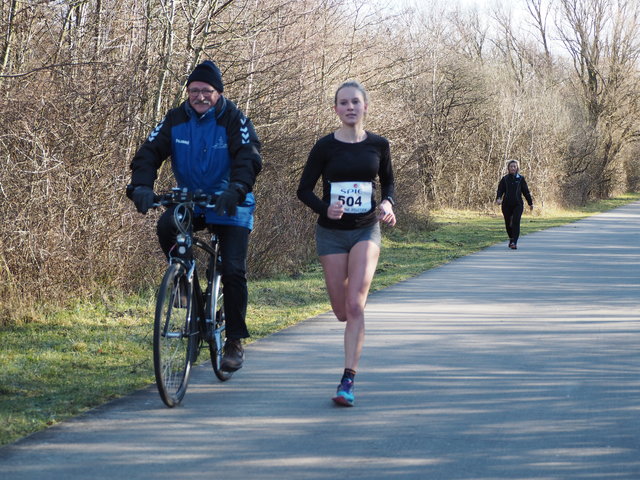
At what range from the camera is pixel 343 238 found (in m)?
5.99

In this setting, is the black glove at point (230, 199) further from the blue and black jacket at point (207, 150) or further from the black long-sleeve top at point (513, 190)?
the black long-sleeve top at point (513, 190)

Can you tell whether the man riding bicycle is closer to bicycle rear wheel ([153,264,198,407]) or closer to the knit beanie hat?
the knit beanie hat

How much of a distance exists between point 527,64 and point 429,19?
68.4ft

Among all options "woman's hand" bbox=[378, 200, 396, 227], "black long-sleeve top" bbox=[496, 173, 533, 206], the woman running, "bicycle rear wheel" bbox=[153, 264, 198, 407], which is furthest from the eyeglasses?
"black long-sleeve top" bbox=[496, 173, 533, 206]

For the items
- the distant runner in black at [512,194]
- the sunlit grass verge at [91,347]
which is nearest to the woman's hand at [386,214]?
the sunlit grass verge at [91,347]

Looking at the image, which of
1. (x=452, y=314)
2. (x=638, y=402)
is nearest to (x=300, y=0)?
(x=452, y=314)

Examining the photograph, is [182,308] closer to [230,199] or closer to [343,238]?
[230,199]

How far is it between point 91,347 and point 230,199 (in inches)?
107

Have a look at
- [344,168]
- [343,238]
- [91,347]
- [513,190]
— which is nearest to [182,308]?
[343,238]

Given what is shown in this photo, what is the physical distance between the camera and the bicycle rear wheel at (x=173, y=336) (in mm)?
5371

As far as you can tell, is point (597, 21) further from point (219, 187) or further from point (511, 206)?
point (219, 187)

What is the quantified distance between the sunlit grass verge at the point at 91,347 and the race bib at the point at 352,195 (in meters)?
1.81

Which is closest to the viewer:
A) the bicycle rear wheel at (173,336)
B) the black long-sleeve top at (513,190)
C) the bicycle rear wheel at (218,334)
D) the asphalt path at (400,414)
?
the asphalt path at (400,414)

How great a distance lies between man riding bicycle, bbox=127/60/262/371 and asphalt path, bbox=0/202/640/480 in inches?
38.0
